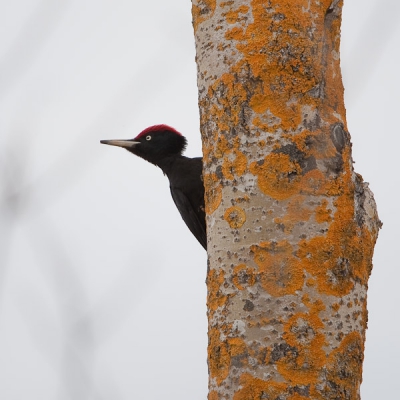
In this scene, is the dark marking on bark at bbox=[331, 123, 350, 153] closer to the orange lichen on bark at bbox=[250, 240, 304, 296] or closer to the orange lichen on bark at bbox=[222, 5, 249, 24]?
the orange lichen on bark at bbox=[250, 240, 304, 296]

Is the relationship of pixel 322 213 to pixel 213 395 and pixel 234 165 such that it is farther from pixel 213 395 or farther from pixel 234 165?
pixel 213 395

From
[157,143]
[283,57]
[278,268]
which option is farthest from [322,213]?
[157,143]

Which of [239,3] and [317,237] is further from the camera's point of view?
[239,3]

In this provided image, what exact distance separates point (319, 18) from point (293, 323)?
933mm

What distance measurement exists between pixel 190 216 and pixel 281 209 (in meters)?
2.93

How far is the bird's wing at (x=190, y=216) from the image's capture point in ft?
15.8

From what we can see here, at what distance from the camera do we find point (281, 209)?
6.40ft

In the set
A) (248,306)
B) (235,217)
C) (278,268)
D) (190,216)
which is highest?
(190,216)

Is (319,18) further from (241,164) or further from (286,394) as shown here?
(286,394)

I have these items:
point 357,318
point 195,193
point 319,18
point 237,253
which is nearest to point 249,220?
point 237,253

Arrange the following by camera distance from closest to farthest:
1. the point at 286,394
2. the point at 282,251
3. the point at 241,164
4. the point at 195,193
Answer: the point at 286,394 → the point at 282,251 → the point at 241,164 → the point at 195,193

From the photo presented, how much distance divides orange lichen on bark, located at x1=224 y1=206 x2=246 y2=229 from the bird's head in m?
3.12

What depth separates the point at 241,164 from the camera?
205 cm

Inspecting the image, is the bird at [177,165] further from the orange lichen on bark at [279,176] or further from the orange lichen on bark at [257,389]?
the orange lichen on bark at [257,389]
